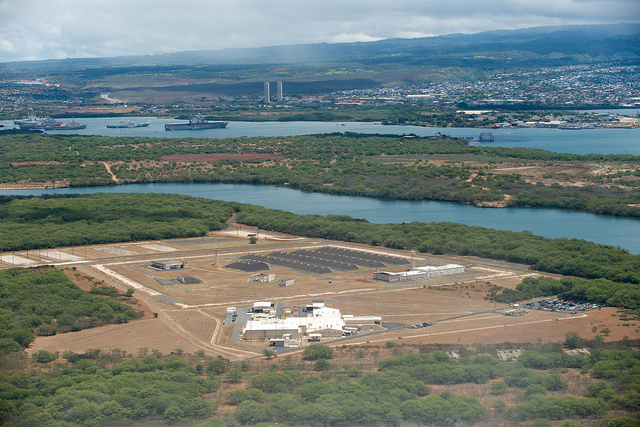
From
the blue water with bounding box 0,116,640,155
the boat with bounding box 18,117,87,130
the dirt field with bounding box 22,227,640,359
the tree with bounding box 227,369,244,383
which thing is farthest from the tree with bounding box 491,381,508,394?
the boat with bounding box 18,117,87,130

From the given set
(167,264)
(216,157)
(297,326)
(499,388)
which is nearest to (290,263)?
(167,264)

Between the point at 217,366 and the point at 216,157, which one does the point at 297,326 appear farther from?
the point at 216,157

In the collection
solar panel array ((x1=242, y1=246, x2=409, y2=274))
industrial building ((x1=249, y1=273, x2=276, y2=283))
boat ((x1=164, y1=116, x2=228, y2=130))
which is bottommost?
boat ((x1=164, y1=116, x2=228, y2=130))

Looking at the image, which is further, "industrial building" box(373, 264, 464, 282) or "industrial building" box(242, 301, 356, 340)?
A: "industrial building" box(373, 264, 464, 282)

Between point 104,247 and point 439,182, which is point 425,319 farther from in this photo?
point 439,182

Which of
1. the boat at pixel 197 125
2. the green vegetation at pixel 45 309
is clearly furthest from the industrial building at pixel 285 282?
the boat at pixel 197 125

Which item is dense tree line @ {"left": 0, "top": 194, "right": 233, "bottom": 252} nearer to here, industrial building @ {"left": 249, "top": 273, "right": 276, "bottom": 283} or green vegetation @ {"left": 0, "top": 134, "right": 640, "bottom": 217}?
industrial building @ {"left": 249, "top": 273, "right": 276, "bottom": 283}

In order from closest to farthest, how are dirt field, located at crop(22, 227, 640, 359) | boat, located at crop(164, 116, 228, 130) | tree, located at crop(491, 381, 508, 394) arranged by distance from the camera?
tree, located at crop(491, 381, 508, 394)
dirt field, located at crop(22, 227, 640, 359)
boat, located at crop(164, 116, 228, 130)

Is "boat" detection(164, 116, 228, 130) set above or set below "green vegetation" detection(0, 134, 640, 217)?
below
